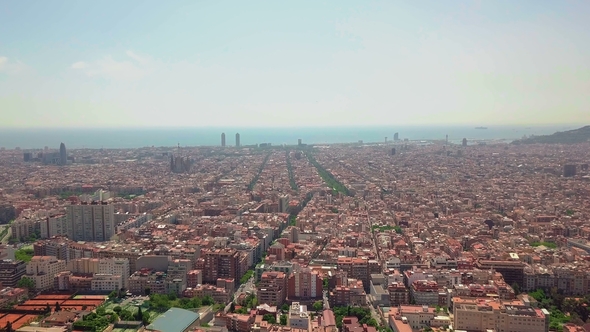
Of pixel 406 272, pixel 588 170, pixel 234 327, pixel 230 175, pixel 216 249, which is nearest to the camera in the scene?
pixel 234 327

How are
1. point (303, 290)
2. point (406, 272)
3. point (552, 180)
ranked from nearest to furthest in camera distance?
point (303, 290) → point (406, 272) → point (552, 180)

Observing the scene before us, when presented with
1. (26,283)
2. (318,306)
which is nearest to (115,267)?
(26,283)

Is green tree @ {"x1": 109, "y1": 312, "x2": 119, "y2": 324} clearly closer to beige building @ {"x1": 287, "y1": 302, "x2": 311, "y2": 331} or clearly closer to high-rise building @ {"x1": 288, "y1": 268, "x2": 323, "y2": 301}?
beige building @ {"x1": 287, "y1": 302, "x2": 311, "y2": 331}

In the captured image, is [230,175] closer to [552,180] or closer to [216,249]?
[552,180]

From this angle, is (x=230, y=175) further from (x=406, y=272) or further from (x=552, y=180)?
(x=406, y=272)

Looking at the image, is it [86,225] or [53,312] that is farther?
[86,225]

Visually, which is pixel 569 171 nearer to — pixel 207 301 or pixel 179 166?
pixel 179 166

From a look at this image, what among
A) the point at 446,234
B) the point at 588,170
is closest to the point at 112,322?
the point at 446,234
